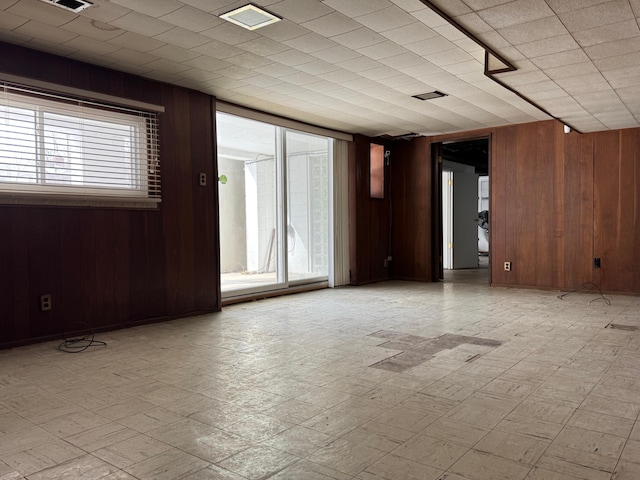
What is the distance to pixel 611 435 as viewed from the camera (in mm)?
2318

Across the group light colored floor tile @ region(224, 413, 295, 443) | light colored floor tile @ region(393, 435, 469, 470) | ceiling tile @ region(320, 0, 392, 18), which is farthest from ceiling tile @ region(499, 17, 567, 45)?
light colored floor tile @ region(224, 413, 295, 443)

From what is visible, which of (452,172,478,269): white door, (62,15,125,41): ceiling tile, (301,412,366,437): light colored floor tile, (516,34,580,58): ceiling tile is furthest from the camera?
(452,172,478,269): white door

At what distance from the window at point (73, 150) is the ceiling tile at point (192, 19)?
1.51 meters

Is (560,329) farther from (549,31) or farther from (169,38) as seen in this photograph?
(169,38)

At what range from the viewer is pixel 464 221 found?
34.7 feet

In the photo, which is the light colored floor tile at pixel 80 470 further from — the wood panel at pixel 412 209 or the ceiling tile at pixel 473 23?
the wood panel at pixel 412 209

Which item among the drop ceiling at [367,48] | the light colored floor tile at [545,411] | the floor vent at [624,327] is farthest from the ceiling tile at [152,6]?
the floor vent at [624,327]

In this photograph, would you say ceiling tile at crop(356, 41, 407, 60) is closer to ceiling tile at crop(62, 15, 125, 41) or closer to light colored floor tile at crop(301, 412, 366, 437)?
ceiling tile at crop(62, 15, 125, 41)

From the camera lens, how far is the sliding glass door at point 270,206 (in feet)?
20.9

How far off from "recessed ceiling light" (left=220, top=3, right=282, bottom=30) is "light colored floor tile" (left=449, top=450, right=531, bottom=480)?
3010mm

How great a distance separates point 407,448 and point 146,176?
391 centimetres

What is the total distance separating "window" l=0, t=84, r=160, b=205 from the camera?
406 centimetres

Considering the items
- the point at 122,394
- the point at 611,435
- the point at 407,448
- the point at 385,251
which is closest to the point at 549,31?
the point at 611,435

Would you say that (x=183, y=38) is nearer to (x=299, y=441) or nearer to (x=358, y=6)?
(x=358, y=6)
